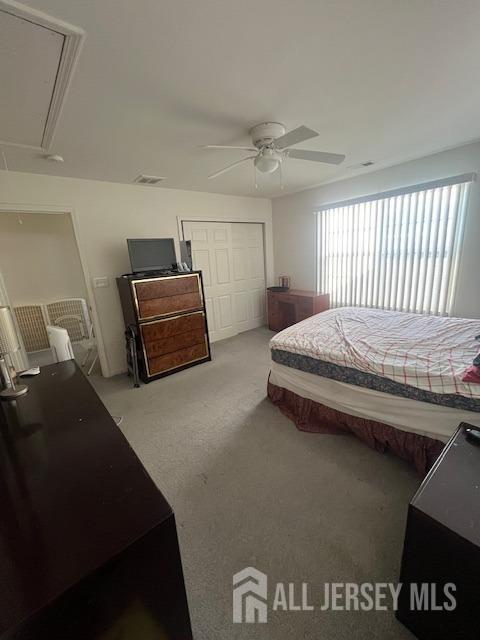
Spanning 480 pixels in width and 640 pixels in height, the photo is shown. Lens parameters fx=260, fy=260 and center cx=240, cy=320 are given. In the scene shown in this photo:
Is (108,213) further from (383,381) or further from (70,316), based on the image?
(383,381)

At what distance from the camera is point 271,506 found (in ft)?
5.16

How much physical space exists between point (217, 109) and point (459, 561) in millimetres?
2568

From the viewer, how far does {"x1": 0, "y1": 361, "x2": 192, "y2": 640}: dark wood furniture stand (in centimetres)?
55

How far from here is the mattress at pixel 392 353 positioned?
162 centimetres

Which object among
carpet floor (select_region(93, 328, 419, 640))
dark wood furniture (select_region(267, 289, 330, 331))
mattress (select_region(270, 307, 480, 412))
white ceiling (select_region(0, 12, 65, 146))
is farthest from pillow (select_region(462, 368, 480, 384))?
white ceiling (select_region(0, 12, 65, 146))

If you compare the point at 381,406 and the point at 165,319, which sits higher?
the point at 165,319

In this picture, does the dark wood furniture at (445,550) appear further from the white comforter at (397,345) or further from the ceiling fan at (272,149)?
A: the ceiling fan at (272,149)

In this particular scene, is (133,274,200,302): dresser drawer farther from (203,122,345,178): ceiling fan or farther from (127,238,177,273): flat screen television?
(203,122,345,178): ceiling fan

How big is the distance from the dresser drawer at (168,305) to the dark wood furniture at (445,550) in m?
2.84

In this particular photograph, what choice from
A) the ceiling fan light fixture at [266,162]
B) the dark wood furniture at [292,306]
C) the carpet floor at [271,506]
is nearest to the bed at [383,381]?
the carpet floor at [271,506]

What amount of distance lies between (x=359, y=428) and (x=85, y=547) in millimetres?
1871

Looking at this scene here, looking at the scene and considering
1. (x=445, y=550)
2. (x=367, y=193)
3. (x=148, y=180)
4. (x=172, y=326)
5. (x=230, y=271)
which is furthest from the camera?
(x=230, y=271)

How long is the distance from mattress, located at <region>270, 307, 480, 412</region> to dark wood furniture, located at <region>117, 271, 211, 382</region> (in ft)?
4.62

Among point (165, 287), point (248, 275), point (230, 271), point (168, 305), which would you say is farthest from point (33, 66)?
point (248, 275)
